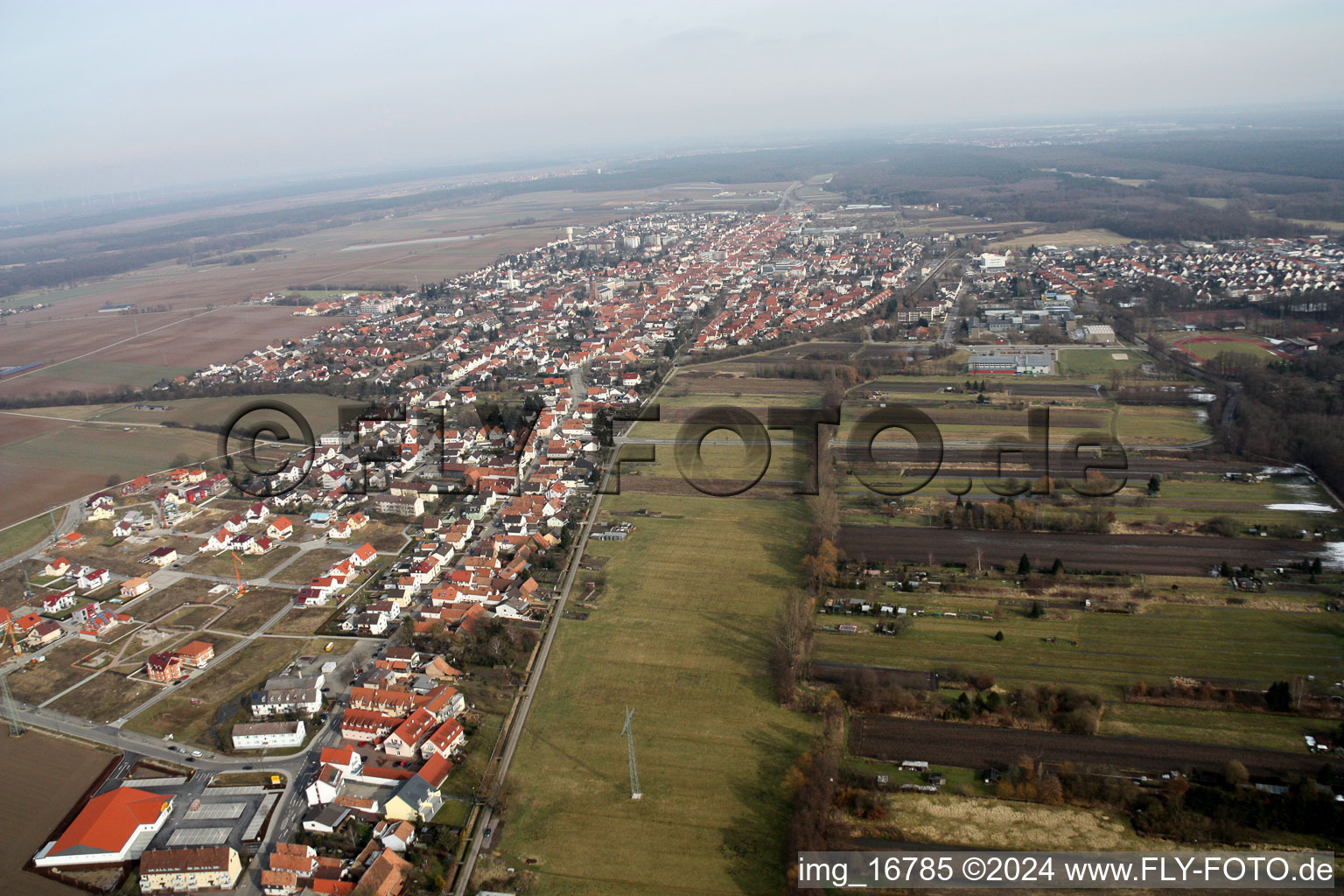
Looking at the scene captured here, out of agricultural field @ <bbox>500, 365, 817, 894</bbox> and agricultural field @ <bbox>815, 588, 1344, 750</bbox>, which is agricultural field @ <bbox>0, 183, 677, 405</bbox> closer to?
agricultural field @ <bbox>500, 365, 817, 894</bbox>

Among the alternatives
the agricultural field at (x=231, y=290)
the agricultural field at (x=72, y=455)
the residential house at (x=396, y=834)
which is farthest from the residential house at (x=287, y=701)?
the agricultural field at (x=231, y=290)

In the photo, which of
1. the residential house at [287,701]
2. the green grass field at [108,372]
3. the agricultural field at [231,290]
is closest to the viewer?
the residential house at [287,701]

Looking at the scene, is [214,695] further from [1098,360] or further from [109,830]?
[1098,360]

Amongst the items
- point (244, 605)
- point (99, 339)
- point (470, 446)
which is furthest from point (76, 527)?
point (99, 339)

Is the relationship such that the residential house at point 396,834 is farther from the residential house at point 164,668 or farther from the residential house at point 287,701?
the residential house at point 164,668

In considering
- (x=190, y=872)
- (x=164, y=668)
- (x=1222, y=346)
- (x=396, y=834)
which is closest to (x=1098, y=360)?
(x=1222, y=346)

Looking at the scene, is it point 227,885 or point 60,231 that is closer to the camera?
point 227,885

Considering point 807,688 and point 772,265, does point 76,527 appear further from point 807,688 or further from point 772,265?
point 772,265
